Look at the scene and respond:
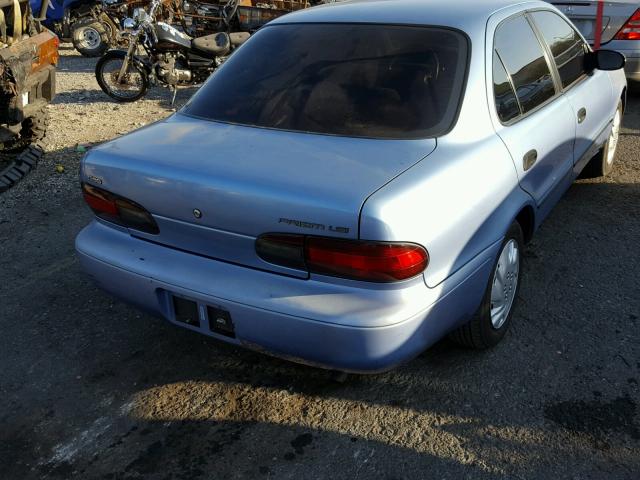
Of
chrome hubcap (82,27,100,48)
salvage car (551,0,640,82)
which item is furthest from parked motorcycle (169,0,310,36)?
salvage car (551,0,640,82)

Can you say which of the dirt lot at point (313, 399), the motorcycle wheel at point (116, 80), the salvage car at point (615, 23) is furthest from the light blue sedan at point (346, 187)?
the motorcycle wheel at point (116, 80)

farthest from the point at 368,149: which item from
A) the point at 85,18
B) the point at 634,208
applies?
the point at 85,18

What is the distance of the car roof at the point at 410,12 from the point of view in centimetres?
321

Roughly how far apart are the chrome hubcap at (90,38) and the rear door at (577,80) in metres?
9.58

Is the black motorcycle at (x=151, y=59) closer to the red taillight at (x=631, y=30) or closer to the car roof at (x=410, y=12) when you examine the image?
the red taillight at (x=631, y=30)

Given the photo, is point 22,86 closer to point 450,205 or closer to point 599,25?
point 450,205

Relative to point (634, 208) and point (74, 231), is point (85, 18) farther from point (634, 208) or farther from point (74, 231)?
point (634, 208)

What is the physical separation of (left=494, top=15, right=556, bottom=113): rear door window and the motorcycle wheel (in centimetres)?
592

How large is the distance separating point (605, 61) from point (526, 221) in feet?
5.37

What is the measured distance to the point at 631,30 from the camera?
7.51 meters

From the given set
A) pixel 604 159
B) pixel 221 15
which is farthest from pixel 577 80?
pixel 221 15

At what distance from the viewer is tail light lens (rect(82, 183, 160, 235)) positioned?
9.20 feet

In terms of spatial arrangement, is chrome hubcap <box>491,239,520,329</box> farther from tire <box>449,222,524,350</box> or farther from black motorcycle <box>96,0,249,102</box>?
black motorcycle <box>96,0,249,102</box>

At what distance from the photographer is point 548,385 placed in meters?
3.02
